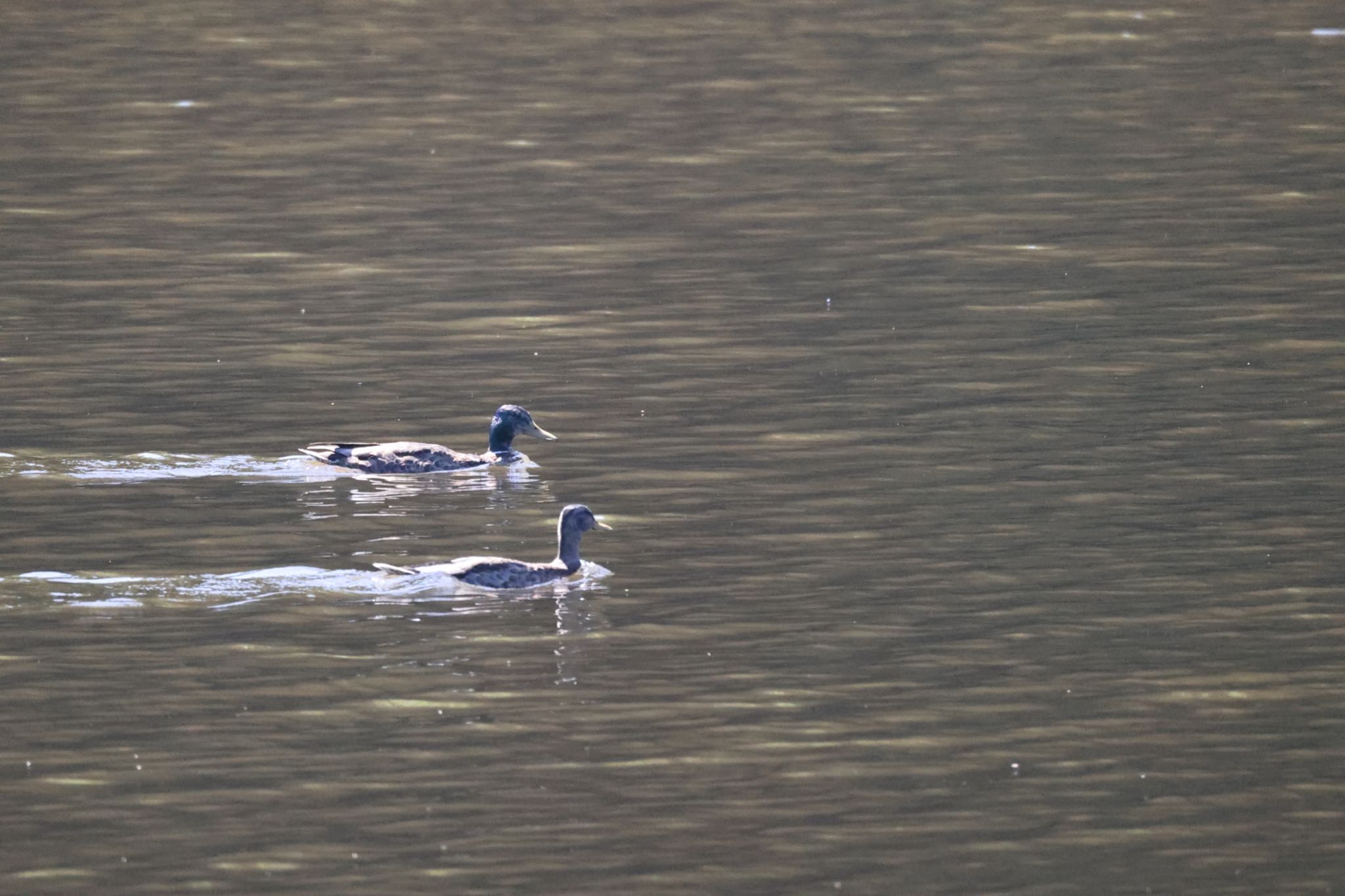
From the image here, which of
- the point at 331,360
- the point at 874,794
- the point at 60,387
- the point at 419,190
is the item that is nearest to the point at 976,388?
the point at 331,360

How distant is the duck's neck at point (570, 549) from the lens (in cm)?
1625

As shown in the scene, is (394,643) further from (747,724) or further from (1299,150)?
(1299,150)

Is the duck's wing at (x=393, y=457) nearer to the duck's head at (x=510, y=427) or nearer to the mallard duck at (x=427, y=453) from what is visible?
the mallard duck at (x=427, y=453)

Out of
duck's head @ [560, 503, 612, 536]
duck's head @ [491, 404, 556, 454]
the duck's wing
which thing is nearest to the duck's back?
duck's head @ [560, 503, 612, 536]

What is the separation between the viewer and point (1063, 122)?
33719 millimetres

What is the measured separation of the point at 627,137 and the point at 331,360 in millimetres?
11604

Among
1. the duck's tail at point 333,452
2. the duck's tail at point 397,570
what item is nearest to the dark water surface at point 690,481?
the duck's tail at point 397,570

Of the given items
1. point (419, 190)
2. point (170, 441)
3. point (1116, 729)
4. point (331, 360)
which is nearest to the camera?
point (1116, 729)

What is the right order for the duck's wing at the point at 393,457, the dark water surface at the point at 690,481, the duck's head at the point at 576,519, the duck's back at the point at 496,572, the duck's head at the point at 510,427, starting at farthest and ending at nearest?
the duck's head at the point at 510,427, the duck's wing at the point at 393,457, the duck's head at the point at 576,519, the duck's back at the point at 496,572, the dark water surface at the point at 690,481

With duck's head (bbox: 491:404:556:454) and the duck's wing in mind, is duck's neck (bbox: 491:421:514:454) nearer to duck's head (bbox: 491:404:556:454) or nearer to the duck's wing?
duck's head (bbox: 491:404:556:454)

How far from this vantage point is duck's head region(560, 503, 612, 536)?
1623cm

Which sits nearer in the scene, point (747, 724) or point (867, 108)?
point (747, 724)

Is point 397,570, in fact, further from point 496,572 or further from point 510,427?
point 510,427

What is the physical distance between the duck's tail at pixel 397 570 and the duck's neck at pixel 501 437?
346 cm
